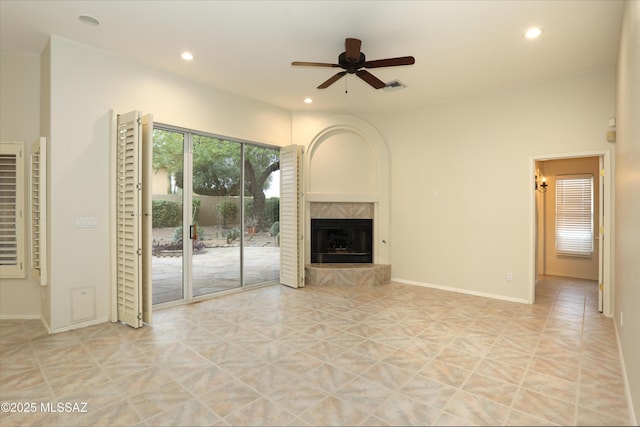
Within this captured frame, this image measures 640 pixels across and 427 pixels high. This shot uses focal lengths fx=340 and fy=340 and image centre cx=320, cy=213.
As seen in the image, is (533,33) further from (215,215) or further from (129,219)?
(129,219)

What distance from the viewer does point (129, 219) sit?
3.78 metres

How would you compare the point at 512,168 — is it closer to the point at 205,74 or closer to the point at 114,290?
the point at 205,74

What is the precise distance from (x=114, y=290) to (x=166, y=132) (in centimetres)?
211

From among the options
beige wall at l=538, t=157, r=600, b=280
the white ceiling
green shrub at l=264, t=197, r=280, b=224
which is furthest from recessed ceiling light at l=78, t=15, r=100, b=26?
beige wall at l=538, t=157, r=600, b=280

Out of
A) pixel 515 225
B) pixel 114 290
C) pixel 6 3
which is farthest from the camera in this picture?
pixel 515 225

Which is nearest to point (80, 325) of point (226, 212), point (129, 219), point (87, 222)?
point (87, 222)

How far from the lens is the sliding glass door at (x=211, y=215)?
4.57 m

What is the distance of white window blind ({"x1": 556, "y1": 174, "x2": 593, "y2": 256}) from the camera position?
648 cm

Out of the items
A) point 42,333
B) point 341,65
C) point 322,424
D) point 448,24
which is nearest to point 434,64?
point 448,24

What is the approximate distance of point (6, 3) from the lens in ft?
9.86

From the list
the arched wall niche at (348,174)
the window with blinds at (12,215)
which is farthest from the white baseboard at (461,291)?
the window with blinds at (12,215)

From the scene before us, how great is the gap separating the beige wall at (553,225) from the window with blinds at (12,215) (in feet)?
27.7

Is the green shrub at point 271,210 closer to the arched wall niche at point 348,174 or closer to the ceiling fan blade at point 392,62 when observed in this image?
the arched wall niche at point 348,174

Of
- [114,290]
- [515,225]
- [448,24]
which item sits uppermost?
[448,24]
